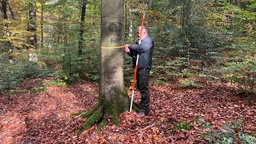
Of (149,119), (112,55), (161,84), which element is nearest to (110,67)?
(112,55)

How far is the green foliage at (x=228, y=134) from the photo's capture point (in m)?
3.10

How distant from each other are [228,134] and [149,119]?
5.25 feet

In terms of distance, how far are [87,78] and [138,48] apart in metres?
6.99

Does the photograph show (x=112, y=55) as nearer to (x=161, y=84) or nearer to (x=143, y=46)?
(x=143, y=46)

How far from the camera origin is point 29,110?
22.1ft

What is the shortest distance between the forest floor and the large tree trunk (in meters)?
0.22

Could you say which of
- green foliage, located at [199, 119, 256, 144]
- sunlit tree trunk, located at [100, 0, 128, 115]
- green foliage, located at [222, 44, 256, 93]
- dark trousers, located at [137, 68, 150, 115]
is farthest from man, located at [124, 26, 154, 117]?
green foliage, located at [222, 44, 256, 93]

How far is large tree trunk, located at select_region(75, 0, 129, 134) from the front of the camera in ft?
13.3

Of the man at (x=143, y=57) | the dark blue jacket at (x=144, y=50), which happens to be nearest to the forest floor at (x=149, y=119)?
the man at (x=143, y=57)

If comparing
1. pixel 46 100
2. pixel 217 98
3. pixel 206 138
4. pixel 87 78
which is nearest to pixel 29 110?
pixel 46 100

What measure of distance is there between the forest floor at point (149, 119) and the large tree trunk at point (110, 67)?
0.73 feet

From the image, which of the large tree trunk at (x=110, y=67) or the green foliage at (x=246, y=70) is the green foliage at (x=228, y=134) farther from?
the green foliage at (x=246, y=70)

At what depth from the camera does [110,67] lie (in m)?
4.14

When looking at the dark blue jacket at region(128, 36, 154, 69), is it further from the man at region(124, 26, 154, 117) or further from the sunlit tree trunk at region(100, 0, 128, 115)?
the sunlit tree trunk at region(100, 0, 128, 115)
